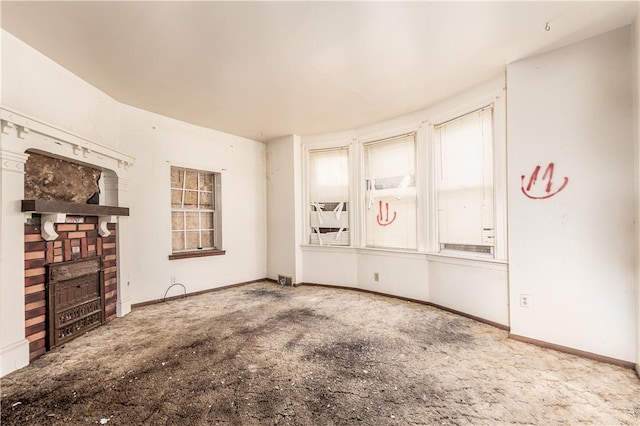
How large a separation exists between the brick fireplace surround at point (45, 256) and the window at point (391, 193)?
11.3 feet

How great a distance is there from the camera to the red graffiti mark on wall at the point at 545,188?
7.89 ft

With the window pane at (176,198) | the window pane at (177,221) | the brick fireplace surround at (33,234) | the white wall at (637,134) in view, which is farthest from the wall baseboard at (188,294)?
the white wall at (637,134)

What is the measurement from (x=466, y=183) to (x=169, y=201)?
397cm

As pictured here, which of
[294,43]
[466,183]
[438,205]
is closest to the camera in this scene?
[294,43]

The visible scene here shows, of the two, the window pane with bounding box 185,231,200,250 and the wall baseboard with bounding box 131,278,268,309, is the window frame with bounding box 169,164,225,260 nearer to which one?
the window pane with bounding box 185,231,200,250

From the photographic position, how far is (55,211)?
2344mm

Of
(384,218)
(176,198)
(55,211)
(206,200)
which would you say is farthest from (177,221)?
(384,218)

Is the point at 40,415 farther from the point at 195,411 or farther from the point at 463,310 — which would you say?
the point at 463,310

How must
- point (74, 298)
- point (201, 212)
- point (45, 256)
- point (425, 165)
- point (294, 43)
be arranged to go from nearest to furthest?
point (294, 43), point (45, 256), point (74, 298), point (425, 165), point (201, 212)

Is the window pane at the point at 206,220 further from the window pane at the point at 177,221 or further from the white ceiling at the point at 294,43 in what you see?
the white ceiling at the point at 294,43

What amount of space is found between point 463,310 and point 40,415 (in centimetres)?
369

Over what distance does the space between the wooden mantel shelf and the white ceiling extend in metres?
1.32

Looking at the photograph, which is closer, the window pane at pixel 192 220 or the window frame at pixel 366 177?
the window frame at pixel 366 177

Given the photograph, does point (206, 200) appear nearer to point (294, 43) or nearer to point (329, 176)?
point (329, 176)
